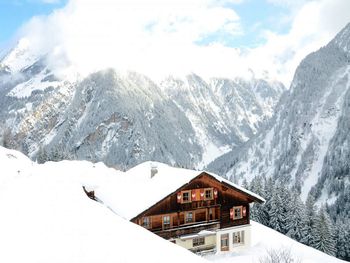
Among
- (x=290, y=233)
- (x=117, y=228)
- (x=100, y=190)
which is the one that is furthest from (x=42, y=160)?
(x=117, y=228)

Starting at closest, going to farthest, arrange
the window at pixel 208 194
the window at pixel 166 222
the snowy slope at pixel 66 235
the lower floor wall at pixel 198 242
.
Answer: the snowy slope at pixel 66 235
the window at pixel 166 222
the lower floor wall at pixel 198 242
the window at pixel 208 194

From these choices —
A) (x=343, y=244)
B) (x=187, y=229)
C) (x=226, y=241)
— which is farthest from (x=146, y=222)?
(x=343, y=244)

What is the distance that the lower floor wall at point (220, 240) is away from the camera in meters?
48.2

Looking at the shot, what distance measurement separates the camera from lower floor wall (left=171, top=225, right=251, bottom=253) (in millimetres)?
48188

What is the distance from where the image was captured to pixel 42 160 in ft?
409

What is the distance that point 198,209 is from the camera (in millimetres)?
49500

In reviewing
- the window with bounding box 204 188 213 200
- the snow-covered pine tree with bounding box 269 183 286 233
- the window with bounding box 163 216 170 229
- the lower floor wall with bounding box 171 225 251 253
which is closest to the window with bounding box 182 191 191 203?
the window with bounding box 204 188 213 200

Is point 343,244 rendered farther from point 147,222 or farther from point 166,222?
point 147,222

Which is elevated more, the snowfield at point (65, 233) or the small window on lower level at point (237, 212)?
the small window on lower level at point (237, 212)

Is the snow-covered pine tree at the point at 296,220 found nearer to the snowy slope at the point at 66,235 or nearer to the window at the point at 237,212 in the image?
the window at the point at 237,212

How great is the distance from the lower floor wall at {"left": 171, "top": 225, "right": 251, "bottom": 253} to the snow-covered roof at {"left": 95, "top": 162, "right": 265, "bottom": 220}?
4487 mm

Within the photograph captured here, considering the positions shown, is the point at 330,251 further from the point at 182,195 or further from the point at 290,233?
the point at 182,195

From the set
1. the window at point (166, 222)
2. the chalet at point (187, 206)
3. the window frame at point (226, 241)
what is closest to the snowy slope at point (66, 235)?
the chalet at point (187, 206)

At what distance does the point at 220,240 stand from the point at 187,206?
5.54 metres
